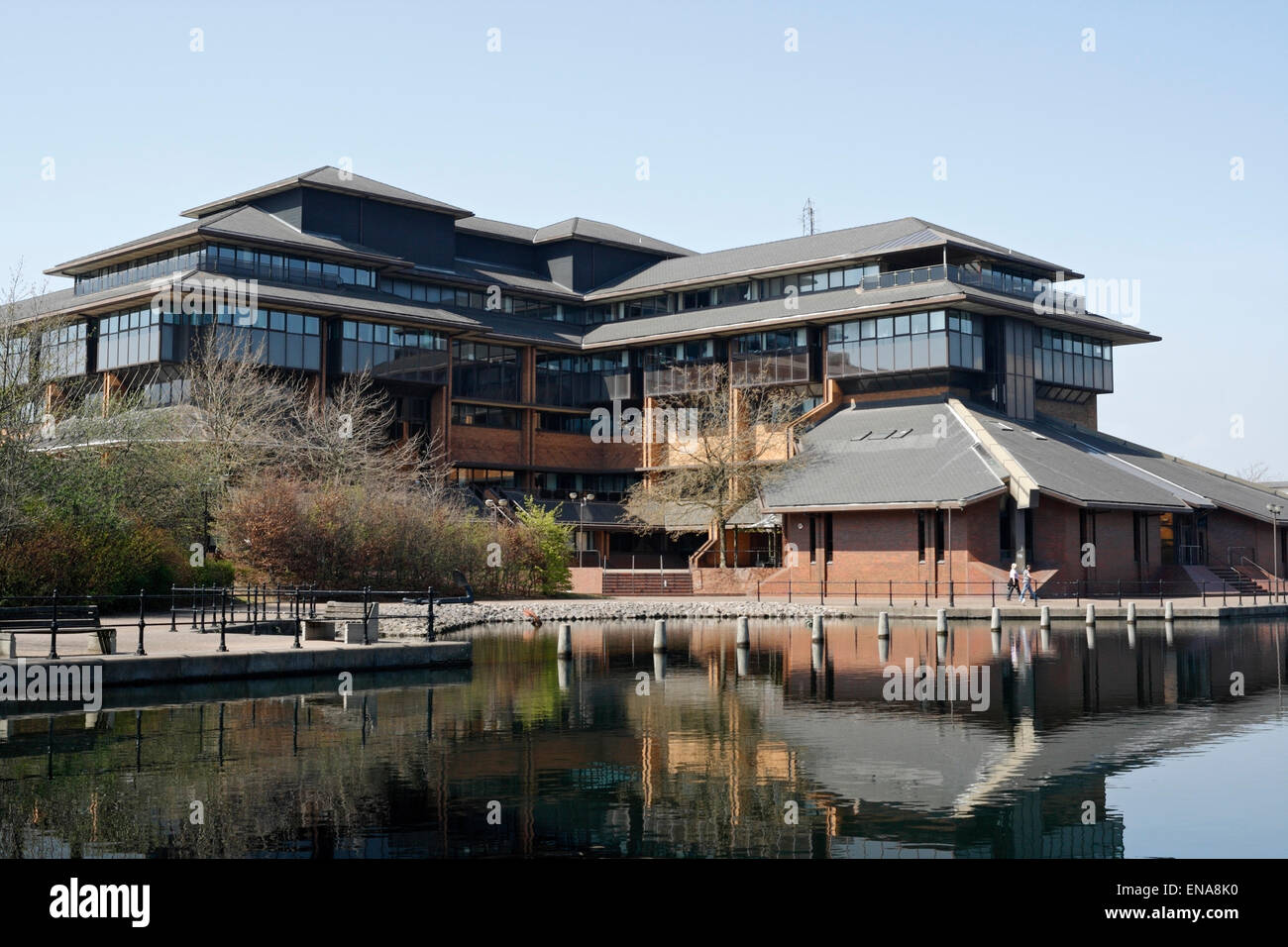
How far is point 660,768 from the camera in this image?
16172 mm

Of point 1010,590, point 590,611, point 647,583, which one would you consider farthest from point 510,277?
point 1010,590

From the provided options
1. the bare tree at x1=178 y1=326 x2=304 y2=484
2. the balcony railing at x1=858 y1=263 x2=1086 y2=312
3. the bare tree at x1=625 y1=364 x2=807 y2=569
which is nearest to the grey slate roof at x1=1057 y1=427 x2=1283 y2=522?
the balcony railing at x1=858 y1=263 x2=1086 y2=312

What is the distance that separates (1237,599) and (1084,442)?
46.1 ft

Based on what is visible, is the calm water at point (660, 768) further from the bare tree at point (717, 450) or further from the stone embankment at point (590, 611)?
the bare tree at point (717, 450)

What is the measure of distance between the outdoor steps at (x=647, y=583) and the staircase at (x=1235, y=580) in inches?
879

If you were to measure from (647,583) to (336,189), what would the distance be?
24.0 meters

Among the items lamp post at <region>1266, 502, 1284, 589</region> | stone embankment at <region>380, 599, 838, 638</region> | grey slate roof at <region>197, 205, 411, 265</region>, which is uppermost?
grey slate roof at <region>197, 205, 411, 265</region>

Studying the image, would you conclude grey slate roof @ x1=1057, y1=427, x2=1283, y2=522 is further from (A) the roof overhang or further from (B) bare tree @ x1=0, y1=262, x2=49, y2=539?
(B) bare tree @ x1=0, y1=262, x2=49, y2=539

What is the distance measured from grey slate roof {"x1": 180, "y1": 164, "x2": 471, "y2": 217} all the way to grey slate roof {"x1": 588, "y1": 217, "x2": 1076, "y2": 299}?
1148 cm

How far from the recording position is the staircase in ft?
183

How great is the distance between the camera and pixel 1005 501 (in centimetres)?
5334

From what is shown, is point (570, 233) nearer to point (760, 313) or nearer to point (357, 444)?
point (760, 313)

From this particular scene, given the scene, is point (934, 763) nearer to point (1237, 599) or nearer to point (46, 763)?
point (46, 763)

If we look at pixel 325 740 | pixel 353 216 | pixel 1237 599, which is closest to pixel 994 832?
pixel 325 740
